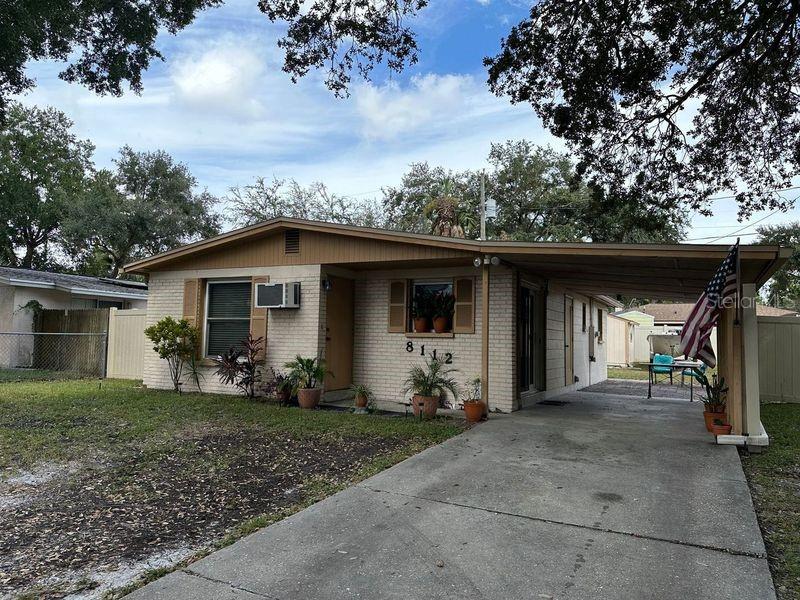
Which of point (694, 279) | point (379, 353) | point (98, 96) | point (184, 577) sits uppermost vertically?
point (98, 96)

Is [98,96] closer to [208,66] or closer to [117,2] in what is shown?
[117,2]

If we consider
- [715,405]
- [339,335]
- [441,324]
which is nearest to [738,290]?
[715,405]

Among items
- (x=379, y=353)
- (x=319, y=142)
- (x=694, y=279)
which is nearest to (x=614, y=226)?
(x=319, y=142)

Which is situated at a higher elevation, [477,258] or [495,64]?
[495,64]

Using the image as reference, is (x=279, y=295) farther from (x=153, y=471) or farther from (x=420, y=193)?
(x=420, y=193)

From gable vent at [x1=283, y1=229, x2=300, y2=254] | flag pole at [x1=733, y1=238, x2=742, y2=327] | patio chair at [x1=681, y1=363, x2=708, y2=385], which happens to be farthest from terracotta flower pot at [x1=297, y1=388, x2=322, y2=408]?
flag pole at [x1=733, y1=238, x2=742, y2=327]

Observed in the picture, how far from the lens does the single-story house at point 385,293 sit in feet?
26.5

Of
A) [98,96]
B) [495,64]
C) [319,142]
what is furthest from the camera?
[319,142]

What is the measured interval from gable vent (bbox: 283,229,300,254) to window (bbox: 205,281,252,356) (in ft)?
3.78

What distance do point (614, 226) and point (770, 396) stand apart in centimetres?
1405

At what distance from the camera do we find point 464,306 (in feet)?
28.7

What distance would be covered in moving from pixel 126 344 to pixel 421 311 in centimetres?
767

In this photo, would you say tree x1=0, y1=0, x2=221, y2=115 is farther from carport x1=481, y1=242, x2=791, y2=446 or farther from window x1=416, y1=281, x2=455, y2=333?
carport x1=481, y1=242, x2=791, y2=446

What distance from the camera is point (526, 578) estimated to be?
2.83 meters
